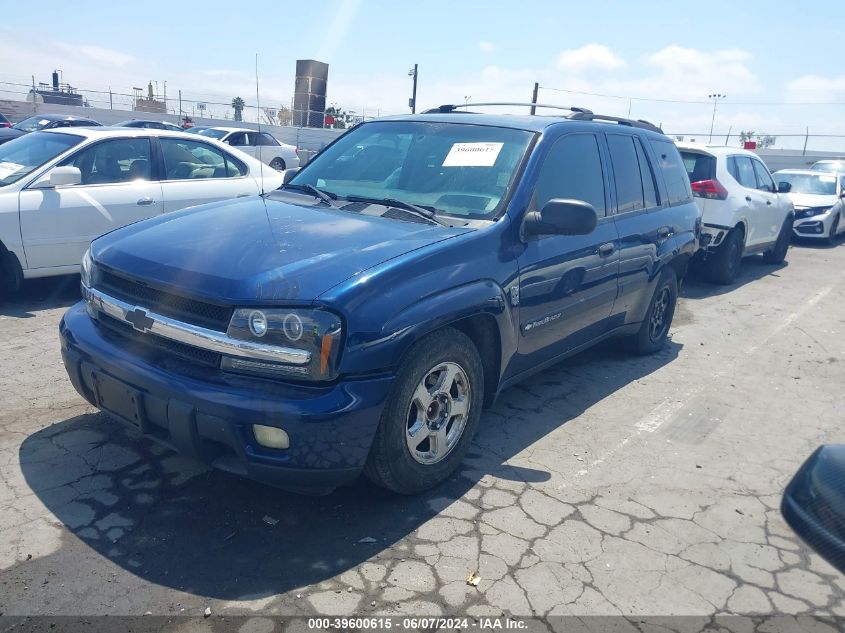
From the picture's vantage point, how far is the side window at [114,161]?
6535 millimetres

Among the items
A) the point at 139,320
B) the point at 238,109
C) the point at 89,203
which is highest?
the point at 238,109

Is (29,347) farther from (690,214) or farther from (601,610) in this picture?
(690,214)

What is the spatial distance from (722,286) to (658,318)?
3841 mm

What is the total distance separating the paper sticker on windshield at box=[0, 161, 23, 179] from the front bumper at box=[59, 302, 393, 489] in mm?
4254

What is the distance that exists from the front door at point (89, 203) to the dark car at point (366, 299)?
8.83ft

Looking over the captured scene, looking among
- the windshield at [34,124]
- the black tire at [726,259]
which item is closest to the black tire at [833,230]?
the black tire at [726,259]

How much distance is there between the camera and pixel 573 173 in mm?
4414

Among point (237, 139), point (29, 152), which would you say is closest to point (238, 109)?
point (237, 139)

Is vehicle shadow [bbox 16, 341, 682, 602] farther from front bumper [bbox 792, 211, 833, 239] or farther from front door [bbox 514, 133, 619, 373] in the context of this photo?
front bumper [bbox 792, 211, 833, 239]

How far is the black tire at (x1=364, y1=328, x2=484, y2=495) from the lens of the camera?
10.1ft

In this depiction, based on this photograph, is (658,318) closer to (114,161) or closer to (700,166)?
(700,166)

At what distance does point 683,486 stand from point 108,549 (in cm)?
285

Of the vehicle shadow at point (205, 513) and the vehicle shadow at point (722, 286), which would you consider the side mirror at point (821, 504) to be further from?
the vehicle shadow at point (722, 286)

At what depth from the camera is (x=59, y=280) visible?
7.28 m
